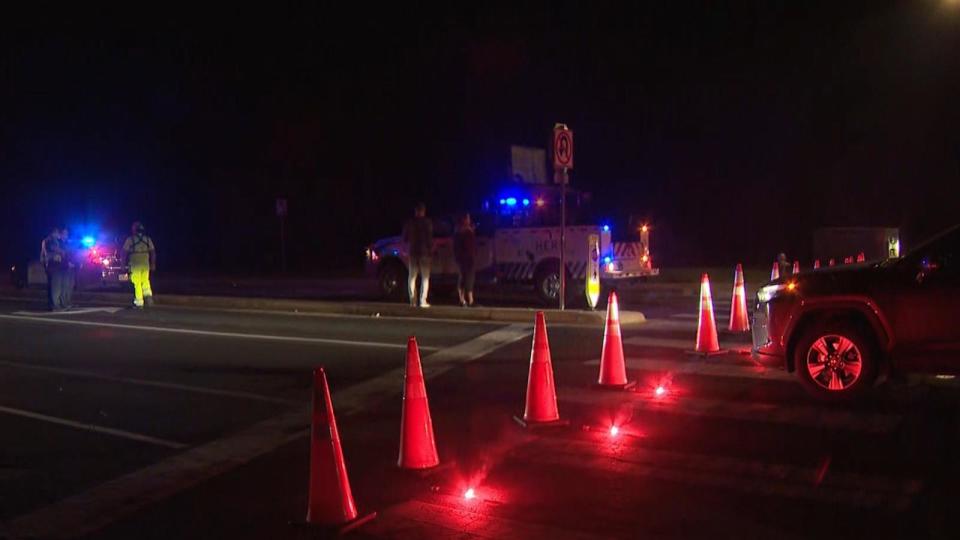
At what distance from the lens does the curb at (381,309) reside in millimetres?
14250

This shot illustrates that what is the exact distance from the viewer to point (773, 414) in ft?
24.6

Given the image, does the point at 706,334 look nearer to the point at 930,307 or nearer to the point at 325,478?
the point at 930,307

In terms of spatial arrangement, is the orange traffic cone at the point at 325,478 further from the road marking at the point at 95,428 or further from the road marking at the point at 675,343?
the road marking at the point at 675,343

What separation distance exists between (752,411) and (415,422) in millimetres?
3180

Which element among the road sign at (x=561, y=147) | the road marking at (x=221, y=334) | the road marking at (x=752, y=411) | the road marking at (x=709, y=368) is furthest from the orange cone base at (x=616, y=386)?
the road sign at (x=561, y=147)

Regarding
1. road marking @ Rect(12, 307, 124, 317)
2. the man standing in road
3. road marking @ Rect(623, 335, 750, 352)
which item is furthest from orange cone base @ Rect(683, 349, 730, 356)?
road marking @ Rect(12, 307, 124, 317)

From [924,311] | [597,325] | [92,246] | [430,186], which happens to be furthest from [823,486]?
[430,186]

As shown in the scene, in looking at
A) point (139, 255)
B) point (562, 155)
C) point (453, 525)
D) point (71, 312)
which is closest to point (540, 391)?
point (453, 525)

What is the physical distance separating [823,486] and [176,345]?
9.83m

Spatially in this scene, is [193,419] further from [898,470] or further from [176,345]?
[898,470]

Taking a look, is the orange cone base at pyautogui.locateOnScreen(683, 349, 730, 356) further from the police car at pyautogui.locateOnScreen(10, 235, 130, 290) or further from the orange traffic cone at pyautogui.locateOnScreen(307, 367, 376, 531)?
the police car at pyautogui.locateOnScreen(10, 235, 130, 290)

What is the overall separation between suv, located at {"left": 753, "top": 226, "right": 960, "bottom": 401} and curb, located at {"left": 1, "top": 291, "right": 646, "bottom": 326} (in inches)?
230

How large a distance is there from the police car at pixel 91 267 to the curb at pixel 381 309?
99.1 inches

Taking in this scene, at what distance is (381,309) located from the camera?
54.1ft
